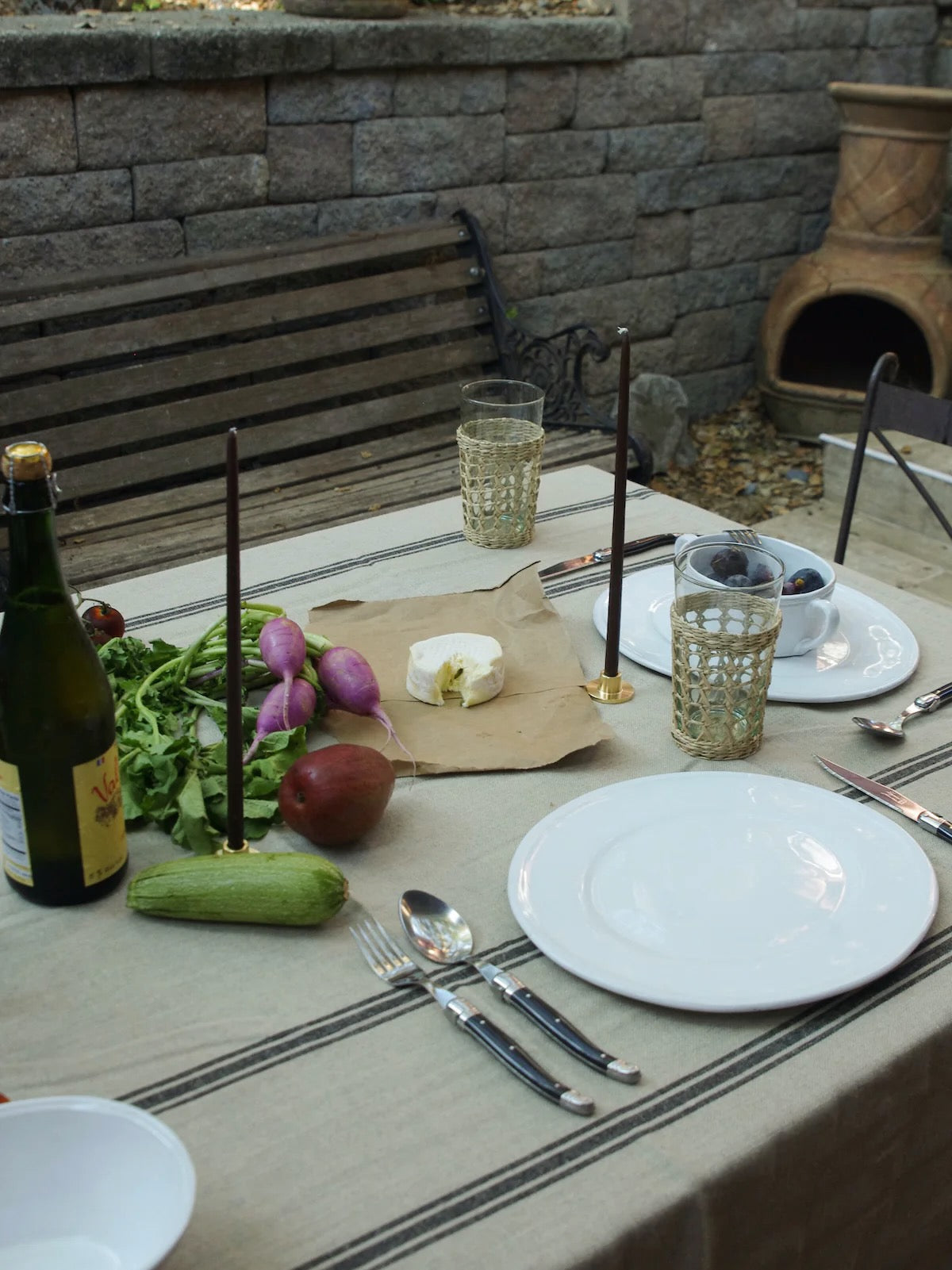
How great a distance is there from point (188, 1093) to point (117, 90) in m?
2.71

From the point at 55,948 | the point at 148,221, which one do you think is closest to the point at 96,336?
the point at 148,221

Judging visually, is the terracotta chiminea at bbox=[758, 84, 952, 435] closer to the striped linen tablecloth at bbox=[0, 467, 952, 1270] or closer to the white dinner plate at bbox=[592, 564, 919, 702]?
the white dinner plate at bbox=[592, 564, 919, 702]

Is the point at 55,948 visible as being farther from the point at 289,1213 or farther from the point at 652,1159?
the point at 652,1159

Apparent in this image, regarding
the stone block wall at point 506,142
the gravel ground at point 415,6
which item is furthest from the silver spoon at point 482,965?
the gravel ground at point 415,6

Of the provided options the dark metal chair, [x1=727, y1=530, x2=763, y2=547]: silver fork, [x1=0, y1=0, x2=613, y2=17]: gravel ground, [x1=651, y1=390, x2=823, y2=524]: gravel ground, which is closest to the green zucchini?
[x1=727, y1=530, x2=763, y2=547]: silver fork

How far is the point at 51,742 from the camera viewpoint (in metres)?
0.96

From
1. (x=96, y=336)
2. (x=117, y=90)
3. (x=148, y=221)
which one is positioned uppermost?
(x=117, y=90)

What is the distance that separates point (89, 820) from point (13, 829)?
6 cm

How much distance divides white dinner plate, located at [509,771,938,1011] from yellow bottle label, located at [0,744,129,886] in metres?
0.32

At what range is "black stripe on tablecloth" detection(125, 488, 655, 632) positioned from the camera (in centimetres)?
151

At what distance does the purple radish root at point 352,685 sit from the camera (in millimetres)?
1230

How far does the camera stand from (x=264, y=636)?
1.24 metres

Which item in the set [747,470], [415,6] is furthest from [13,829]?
[747,470]

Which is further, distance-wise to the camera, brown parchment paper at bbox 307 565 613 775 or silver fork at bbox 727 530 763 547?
silver fork at bbox 727 530 763 547
